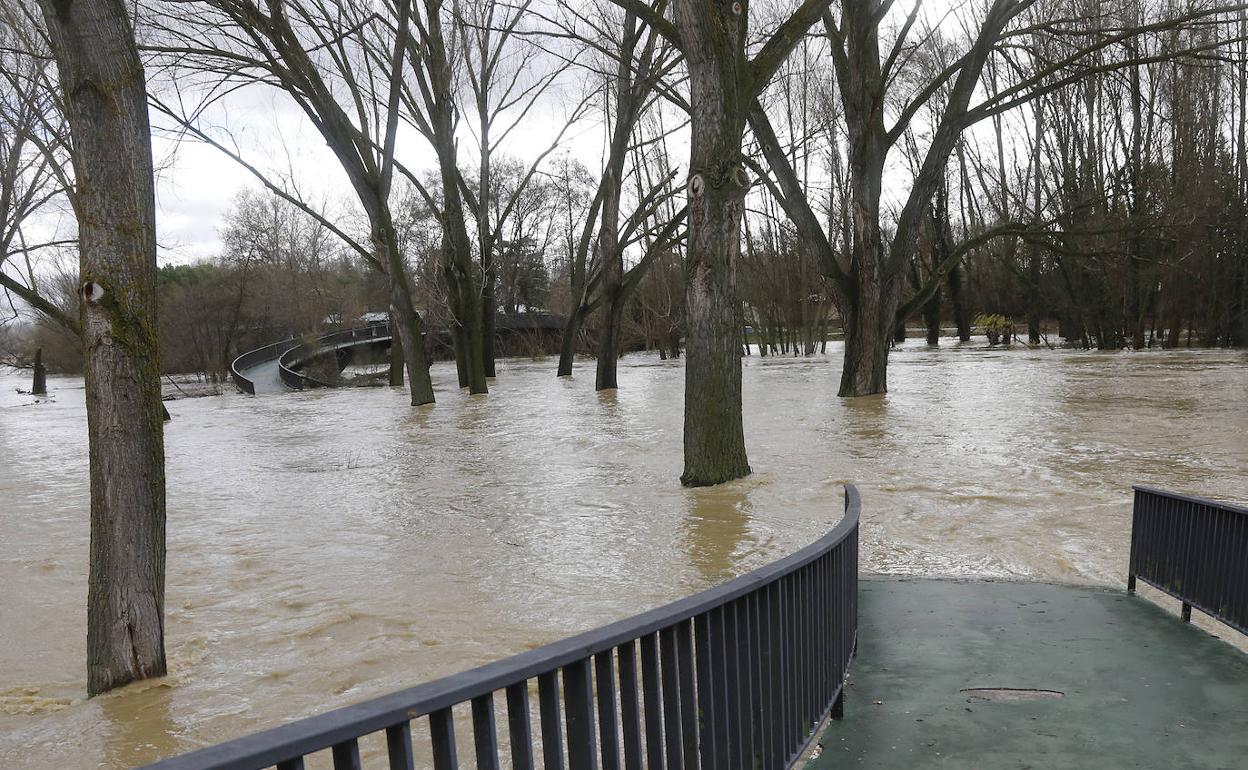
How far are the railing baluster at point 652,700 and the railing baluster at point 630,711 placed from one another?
6cm

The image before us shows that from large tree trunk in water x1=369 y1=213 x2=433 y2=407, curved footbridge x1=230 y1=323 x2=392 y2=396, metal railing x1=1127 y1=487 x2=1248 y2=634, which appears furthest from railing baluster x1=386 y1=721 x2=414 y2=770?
curved footbridge x1=230 y1=323 x2=392 y2=396


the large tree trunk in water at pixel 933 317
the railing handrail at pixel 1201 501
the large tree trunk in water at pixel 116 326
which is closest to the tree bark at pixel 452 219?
the large tree trunk in water at pixel 116 326

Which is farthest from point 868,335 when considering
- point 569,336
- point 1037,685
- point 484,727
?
point 484,727

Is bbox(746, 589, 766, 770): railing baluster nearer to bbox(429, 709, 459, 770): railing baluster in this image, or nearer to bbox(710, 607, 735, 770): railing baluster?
bbox(710, 607, 735, 770): railing baluster

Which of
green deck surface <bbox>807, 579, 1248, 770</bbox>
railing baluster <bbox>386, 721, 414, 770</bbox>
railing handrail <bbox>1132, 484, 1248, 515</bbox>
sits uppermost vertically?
railing baluster <bbox>386, 721, 414, 770</bbox>

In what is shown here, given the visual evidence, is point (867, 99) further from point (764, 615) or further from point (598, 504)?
point (764, 615)

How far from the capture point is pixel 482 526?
342 inches

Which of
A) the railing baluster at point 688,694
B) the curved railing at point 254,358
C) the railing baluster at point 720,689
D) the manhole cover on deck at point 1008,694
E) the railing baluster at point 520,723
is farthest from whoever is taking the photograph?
the curved railing at point 254,358

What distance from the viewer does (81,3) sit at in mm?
4453

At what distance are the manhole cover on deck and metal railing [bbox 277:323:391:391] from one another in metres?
33.5

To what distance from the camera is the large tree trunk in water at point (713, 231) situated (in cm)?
945

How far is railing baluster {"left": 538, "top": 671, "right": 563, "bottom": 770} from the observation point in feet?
6.66

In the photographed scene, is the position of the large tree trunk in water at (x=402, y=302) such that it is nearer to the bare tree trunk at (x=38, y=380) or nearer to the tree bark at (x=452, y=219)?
the tree bark at (x=452, y=219)

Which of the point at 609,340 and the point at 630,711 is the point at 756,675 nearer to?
the point at 630,711
